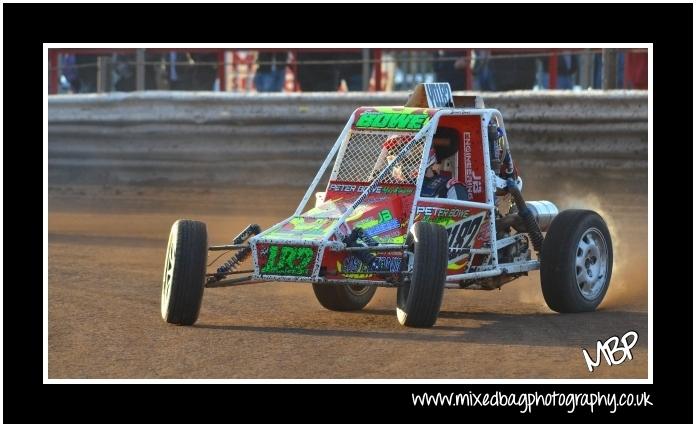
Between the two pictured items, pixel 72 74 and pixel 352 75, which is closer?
pixel 352 75

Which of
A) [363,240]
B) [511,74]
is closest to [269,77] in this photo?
[511,74]

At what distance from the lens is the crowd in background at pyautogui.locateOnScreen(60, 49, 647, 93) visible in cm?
1811

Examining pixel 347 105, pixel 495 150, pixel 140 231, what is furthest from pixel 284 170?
pixel 495 150

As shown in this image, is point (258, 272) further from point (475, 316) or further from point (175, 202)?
point (175, 202)

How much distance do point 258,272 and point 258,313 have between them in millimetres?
953

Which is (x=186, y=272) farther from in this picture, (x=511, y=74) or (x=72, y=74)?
(x=72, y=74)

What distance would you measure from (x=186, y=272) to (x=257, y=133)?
33.9 feet

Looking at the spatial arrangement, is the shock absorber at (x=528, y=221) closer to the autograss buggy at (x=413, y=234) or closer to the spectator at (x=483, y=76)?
the autograss buggy at (x=413, y=234)

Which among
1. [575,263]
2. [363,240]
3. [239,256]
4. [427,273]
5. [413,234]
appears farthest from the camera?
[575,263]

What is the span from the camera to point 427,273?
8.41 metres

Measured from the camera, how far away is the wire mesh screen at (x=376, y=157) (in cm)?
968

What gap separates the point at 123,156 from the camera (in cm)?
1975

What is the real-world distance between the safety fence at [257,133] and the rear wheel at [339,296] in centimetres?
754

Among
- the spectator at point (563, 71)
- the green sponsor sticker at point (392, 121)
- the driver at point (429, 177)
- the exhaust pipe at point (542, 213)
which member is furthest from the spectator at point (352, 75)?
the driver at point (429, 177)
